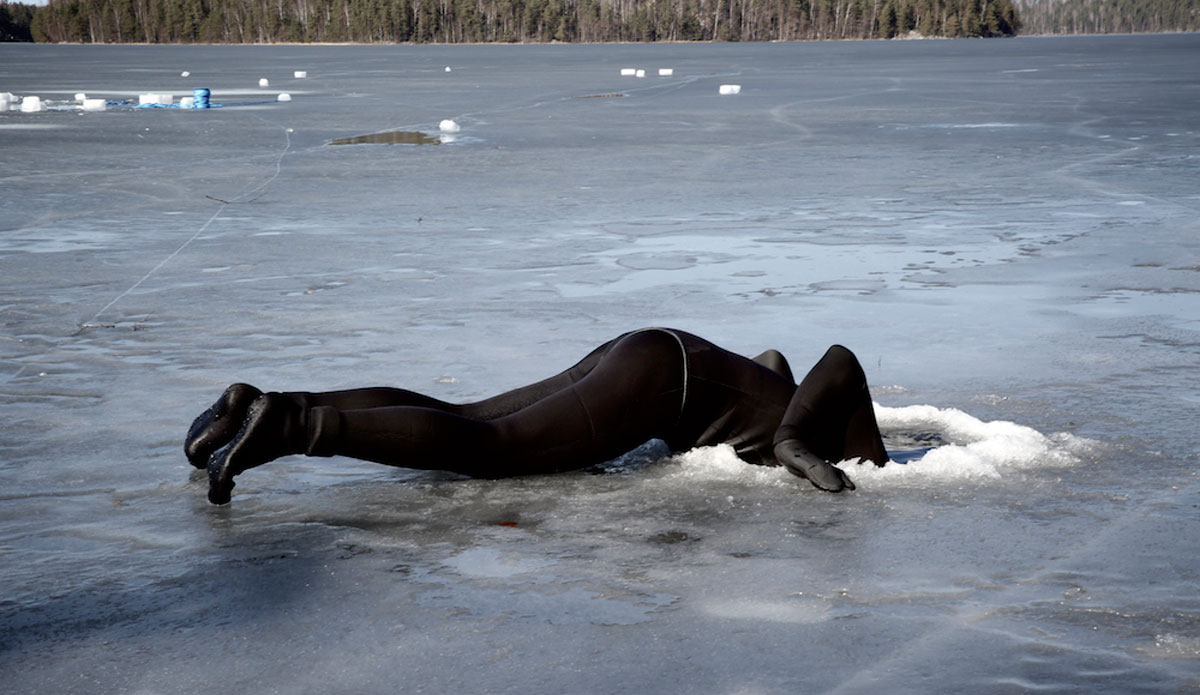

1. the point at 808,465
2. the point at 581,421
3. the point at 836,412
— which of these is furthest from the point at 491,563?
the point at 836,412

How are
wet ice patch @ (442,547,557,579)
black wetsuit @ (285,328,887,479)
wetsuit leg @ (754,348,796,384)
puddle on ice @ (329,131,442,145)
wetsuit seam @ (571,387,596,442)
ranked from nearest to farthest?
1. wet ice patch @ (442,547,557,579)
2. black wetsuit @ (285,328,887,479)
3. wetsuit seam @ (571,387,596,442)
4. wetsuit leg @ (754,348,796,384)
5. puddle on ice @ (329,131,442,145)

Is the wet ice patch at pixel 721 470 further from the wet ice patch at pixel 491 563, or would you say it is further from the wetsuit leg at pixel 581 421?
the wet ice patch at pixel 491 563

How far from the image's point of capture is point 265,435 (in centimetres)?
390

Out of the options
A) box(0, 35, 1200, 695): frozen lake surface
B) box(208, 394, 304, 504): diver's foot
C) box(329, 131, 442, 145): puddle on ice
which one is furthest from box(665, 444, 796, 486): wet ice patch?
box(329, 131, 442, 145): puddle on ice

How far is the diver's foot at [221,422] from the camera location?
397cm

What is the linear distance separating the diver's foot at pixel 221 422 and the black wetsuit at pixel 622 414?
15 cm

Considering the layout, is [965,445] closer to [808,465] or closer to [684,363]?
[808,465]

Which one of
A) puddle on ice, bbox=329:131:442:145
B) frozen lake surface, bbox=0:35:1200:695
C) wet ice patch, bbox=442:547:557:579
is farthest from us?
puddle on ice, bbox=329:131:442:145

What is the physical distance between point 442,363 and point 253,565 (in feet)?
8.49

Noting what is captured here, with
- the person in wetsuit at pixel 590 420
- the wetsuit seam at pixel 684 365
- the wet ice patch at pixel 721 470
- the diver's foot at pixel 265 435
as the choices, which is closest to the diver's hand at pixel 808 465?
the person in wetsuit at pixel 590 420

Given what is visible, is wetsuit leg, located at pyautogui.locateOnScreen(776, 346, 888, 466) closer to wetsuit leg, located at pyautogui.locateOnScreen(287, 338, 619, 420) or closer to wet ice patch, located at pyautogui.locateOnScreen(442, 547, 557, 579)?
wetsuit leg, located at pyautogui.locateOnScreen(287, 338, 619, 420)

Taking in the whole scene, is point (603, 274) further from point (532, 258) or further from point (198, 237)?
point (198, 237)

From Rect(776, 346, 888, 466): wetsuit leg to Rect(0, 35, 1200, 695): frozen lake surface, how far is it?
13cm

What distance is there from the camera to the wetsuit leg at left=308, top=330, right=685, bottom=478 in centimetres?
419
